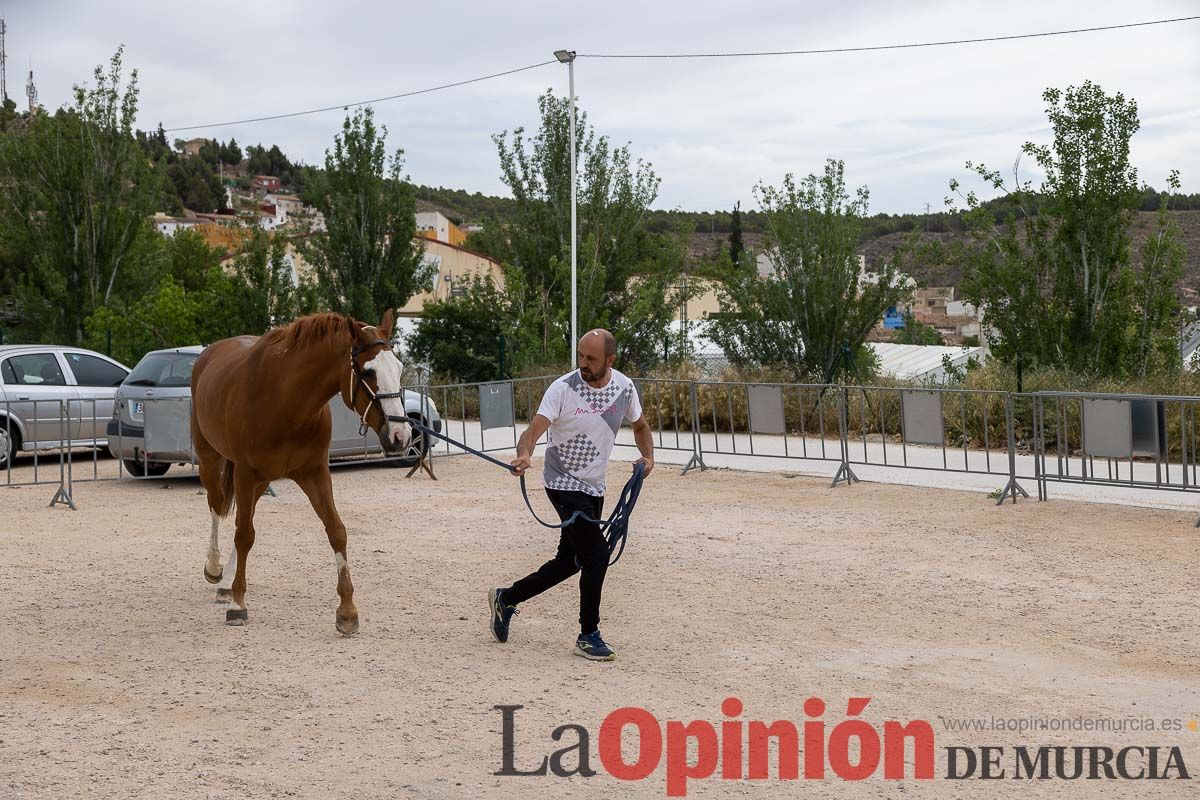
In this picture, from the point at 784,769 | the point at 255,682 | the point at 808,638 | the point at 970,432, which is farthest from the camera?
the point at 970,432

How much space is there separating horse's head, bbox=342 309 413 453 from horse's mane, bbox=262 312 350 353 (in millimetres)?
127

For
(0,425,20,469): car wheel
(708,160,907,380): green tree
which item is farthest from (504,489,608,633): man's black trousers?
(708,160,907,380): green tree

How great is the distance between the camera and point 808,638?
7.65 metres

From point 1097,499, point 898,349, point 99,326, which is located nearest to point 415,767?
point 1097,499

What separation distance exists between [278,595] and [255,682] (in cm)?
232

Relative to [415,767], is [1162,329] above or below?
above

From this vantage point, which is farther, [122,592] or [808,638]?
[122,592]

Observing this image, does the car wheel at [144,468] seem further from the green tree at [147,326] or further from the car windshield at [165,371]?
the green tree at [147,326]

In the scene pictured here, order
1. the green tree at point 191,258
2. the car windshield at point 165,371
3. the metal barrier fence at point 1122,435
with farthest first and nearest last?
the green tree at point 191,258, the car windshield at point 165,371, the metal barrier fence at point 1122,435

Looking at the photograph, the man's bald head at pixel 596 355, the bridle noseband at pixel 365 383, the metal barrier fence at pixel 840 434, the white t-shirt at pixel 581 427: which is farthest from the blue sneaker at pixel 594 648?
the metal barrier fence at pixel 840 434

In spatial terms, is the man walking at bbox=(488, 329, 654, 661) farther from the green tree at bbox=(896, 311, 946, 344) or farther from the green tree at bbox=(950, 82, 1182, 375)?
the green tree at bbox=(896, 311, 946, 344)

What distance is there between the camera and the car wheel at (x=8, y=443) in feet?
53.0

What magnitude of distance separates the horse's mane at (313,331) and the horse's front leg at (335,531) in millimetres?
799

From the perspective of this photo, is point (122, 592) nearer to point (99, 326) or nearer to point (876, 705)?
point (876, 705)
